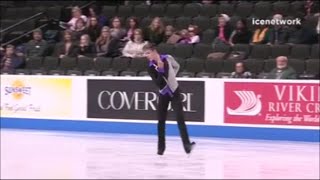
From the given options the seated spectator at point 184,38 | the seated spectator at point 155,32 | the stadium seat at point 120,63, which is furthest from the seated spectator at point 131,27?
the seated spectator at point 184,38

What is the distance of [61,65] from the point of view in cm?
1220

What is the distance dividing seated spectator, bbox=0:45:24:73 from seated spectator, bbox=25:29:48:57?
0.47 m

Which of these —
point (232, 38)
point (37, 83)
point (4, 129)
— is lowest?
point (4, 129)

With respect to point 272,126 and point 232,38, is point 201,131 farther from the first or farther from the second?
point 232,38

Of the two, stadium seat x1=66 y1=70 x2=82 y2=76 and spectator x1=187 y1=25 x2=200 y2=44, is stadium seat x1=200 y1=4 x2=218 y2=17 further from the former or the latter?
stadium seat x1=66 y1=70 x2=82 y2=76

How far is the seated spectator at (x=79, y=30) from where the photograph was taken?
13094mm

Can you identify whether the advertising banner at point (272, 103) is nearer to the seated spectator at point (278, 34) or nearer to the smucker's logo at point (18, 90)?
the seated spectator at point (278, 34)

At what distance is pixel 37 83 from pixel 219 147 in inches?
152

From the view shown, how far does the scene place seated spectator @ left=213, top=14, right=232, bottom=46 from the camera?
11594 mm

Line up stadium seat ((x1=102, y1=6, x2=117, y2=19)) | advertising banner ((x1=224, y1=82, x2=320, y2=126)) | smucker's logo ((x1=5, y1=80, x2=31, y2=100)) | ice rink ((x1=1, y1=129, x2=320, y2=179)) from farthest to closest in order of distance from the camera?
stadium seat ((x1=102, y1=6, x2=117, y2=19)) < smucker's logo ((x1=5, y1=80, x2=31, y2=100)) < advertising banner ((x1=224, y1=82, x2=320, y2=126)) < ice rink ((x1=1, y1=129, x2=320, y2=179))

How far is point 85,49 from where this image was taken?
12344 mm

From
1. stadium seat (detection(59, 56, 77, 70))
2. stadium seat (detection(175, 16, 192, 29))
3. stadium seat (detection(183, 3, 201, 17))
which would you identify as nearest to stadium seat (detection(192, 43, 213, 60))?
stadium seat (detection(175, 16, 192, 29))

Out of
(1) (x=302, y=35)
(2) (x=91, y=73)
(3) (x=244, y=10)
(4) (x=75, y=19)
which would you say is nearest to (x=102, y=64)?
(2) (x=91, y=73)

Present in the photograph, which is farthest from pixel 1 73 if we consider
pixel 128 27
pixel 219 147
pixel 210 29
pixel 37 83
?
pixel 219 147
